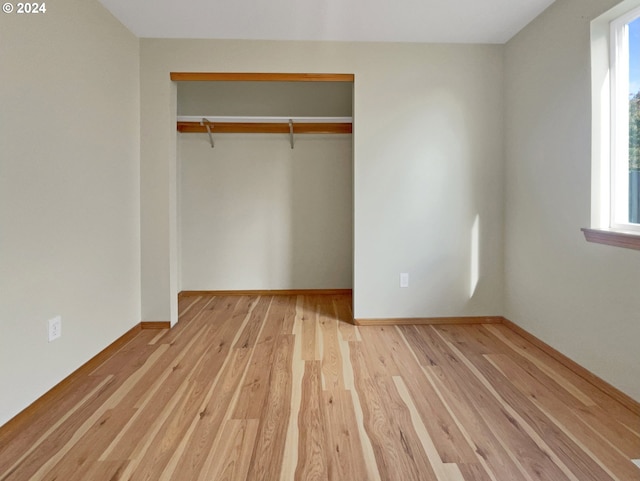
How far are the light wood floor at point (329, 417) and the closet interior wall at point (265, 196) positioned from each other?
56.3 inches

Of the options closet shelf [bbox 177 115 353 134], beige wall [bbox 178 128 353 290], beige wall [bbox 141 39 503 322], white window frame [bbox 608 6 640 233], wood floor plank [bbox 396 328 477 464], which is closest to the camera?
wood floor plank [bbox 396 328 477 464]

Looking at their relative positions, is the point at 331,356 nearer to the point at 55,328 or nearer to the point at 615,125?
the point at 55,328

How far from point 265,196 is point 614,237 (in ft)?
9.92

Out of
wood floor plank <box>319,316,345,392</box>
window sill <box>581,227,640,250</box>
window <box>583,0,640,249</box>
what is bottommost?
wood floor plank <box>319,316,345,392</box>

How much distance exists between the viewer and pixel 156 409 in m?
1.79

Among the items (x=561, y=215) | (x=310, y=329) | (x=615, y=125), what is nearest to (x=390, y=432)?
(x=310, y=329)

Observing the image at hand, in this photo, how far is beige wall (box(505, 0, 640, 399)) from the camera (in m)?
1.93

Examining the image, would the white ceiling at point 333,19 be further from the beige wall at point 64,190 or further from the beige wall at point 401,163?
the beige wall at point 64,190

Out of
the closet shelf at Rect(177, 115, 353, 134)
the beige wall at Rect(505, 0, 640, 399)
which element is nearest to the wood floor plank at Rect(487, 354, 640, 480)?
the beige wall at Rect(505, 0, 640, 399)

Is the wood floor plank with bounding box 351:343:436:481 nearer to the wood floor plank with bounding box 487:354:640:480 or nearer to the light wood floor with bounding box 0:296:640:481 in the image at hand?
the light wood floor with bounding box 0:296:640:481

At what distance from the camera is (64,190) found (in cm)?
200

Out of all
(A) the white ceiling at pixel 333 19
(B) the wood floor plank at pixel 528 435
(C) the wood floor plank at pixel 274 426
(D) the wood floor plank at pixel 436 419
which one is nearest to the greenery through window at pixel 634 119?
(A) the white ceiling at pixel 333 19

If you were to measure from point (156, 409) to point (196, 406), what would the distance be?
188 mm

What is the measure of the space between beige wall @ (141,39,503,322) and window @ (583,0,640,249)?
37.1 inches
